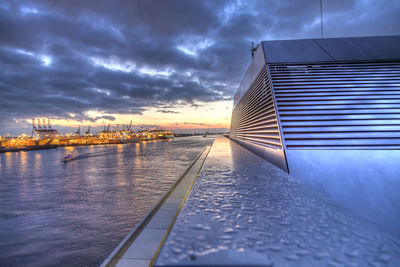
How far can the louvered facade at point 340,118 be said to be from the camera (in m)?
3.32

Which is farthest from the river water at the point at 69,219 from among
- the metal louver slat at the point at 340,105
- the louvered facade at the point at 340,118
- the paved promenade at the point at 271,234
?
the metal louver slat at the point at 340,105

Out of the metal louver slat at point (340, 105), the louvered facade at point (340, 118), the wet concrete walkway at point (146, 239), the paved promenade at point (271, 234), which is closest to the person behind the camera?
the paved promenade at point (271, 234)

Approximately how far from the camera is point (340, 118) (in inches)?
190

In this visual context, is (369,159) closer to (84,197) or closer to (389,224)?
(389,224)

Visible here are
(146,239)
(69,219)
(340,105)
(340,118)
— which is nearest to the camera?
(146,239)

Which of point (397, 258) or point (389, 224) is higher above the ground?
point (397, 258)

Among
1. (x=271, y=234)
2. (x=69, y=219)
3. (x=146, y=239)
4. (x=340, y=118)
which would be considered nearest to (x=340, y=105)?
(x=340, y=118)

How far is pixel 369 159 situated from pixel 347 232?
3.23 metres

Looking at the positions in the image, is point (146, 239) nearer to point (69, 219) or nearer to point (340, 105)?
point (69, 219)

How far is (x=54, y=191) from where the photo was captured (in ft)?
37.0

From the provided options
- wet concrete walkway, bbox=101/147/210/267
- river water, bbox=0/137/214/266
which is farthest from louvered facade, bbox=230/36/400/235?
river water, bbox=0/137/214/266

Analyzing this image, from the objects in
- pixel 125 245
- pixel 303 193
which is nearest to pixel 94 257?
pixel 125 245

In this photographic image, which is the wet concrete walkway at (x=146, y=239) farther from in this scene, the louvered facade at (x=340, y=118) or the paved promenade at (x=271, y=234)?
the louvered facade at (x=340, y=118)

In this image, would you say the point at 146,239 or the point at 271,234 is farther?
the point at 146,239
